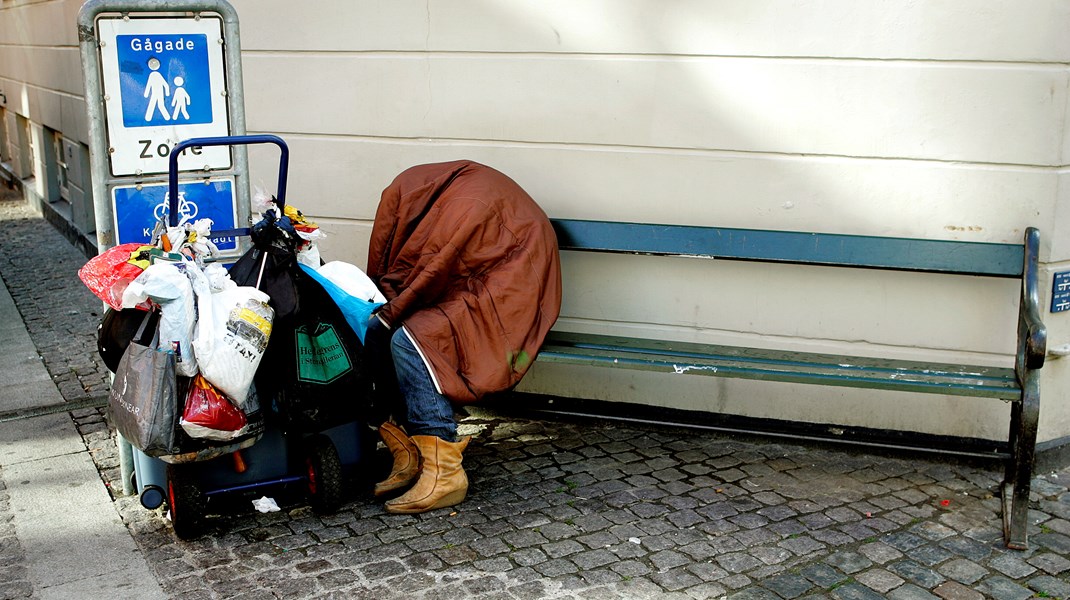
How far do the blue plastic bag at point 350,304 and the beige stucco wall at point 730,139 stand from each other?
1.27 metres

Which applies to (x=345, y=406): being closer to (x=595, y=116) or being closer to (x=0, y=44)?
(x=595, y=116)

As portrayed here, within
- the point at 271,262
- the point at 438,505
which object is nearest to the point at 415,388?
the point at 438,505

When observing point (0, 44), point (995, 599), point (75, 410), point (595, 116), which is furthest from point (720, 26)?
point (0, 44)

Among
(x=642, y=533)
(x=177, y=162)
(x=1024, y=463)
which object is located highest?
(x=177, y=162)

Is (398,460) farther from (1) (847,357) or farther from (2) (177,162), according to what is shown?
(1) (847,357)

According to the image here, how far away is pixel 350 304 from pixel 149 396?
0.87 m

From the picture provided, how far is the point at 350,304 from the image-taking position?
432 centimetres

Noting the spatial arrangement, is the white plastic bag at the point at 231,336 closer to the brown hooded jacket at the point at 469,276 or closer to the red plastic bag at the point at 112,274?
the red plastic bag at the point at 112,274

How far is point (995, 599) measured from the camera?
370cm

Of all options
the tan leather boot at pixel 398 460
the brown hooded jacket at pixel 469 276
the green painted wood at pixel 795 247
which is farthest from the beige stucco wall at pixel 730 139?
the tan leather boot at pixel 398 460

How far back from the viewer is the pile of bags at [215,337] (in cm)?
380

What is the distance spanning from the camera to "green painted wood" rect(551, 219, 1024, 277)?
4.66m

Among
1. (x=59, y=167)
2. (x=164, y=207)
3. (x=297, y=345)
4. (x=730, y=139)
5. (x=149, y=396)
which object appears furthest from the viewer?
(x=59, y=167)

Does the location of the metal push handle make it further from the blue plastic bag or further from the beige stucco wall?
the beige stucco wall
